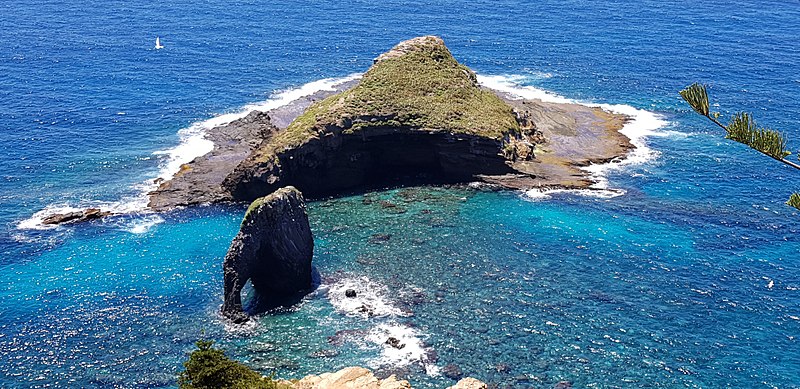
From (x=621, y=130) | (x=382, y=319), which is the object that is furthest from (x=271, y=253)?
(x=621, y=130)

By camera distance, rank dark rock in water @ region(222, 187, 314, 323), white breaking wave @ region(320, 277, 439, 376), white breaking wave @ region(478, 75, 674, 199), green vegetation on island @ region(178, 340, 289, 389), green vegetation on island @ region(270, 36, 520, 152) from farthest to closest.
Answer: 1. green vegetation on island @ region(270, 36, 520, 152)
2. white breaking wave @ region(478, 75, 674, 199)
3. dark rock in water @ region(222, 187, 314, 323)
4. white breaking wave @ region(320, 277, 439, 376)
5. green vegetation on island @ region(178, 340, 289, 389)

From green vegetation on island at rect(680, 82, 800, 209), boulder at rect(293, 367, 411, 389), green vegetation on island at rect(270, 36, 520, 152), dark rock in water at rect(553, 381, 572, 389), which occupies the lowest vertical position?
dark rock in water at rect(553, 381, 572, 389)

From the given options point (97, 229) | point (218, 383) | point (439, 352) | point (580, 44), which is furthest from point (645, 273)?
point (580, 44)

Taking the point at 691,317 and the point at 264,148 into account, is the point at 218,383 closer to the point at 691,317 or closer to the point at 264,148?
the point at 691,317

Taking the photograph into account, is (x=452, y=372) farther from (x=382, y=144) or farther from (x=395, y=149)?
(x=395, y=149)

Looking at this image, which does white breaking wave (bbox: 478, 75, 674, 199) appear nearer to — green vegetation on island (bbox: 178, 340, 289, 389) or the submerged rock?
the submerged rock

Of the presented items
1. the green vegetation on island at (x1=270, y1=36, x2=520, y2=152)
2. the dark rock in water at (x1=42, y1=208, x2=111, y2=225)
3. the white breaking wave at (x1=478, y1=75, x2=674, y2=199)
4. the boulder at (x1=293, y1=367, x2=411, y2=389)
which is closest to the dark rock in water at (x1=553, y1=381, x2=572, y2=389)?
the boulder at (x1=293, y1=367, x2=411, y2=389)

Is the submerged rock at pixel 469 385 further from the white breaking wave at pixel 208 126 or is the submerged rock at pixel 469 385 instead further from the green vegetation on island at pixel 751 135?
the white breaking wave at pixel 208 126

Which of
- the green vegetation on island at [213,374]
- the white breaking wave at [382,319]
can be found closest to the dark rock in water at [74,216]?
the white breaking wave at [382,319]
